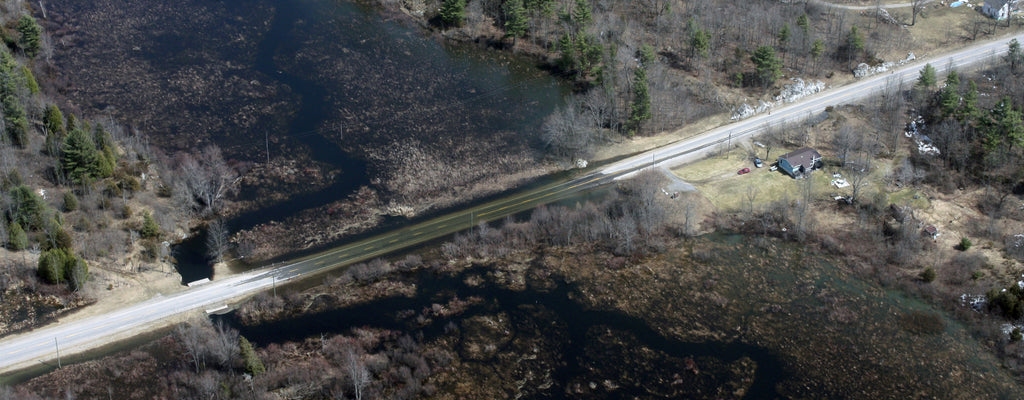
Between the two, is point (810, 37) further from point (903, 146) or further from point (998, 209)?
point (998, 209)

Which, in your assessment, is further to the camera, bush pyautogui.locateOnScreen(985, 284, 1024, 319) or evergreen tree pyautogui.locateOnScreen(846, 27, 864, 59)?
evergreen tree pyautogui.locateOnScreen(846, 27, 864, 59)

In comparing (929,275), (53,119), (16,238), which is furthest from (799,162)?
(53,119)

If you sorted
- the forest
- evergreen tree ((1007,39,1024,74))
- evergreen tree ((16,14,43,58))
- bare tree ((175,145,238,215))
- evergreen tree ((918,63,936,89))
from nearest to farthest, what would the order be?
the forest < bare tree ((175,145,238,215)) < evergreen tree ((918,63,936,89)) < evergreen tree ((1007,39,1024,74)) < evergreen tree ((16,14,43,58))

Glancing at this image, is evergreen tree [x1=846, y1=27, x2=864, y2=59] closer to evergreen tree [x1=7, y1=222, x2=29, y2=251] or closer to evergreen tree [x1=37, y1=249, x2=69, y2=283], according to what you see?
evergreen tree [x1=37, y1=249, x2=69, y2=283]

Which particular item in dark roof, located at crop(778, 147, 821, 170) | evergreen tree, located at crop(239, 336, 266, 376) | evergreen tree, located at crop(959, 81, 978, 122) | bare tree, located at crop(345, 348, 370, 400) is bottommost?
bare tree, located at crop(345, 348, 370, 400)

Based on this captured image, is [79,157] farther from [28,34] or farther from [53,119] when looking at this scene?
[28,34]

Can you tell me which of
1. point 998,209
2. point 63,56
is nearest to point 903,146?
point 998,209

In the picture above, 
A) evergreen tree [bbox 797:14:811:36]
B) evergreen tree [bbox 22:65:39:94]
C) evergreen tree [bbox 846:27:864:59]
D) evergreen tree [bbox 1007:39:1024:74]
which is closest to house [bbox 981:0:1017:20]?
evergreen tree [bbox 1007:39:1024:74]
